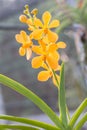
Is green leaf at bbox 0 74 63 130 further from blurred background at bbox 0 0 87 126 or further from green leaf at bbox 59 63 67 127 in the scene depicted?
blurred background at bbox 0 0 87 126

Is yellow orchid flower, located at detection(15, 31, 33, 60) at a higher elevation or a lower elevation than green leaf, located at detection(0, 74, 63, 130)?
higher

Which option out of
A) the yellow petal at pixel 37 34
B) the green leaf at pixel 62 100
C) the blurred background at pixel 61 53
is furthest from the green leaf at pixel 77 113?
the blurred background at pixel 61 53

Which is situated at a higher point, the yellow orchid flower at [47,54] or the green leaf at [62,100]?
the yellow orchid flower at [47,54]

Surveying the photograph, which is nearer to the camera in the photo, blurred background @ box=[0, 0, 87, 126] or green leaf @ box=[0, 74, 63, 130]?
green leaf @ box=[0, 74, 63, 130]

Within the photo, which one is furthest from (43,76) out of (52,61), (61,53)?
(61,53)

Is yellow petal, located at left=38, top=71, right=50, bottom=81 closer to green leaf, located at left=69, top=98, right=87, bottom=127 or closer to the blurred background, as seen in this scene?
green leaf, located at left=69, top=98, right=87, bottom=127

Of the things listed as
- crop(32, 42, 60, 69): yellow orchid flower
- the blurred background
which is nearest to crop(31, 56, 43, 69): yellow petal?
crop(32, 42, 60, 69): yellow orchid flower

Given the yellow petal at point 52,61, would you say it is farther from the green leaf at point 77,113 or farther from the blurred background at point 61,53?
the blurred background at point 61,53

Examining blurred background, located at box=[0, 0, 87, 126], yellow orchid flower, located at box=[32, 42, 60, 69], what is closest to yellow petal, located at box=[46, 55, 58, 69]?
yellow orchid flower, located at box=[32, 42, 60, 69]

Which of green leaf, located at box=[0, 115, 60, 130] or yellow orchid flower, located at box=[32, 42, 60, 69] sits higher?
yellow orchid flower, located at box=[32, 42, 60, 69]

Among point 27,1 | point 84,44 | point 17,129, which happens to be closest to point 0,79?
point 17,129
